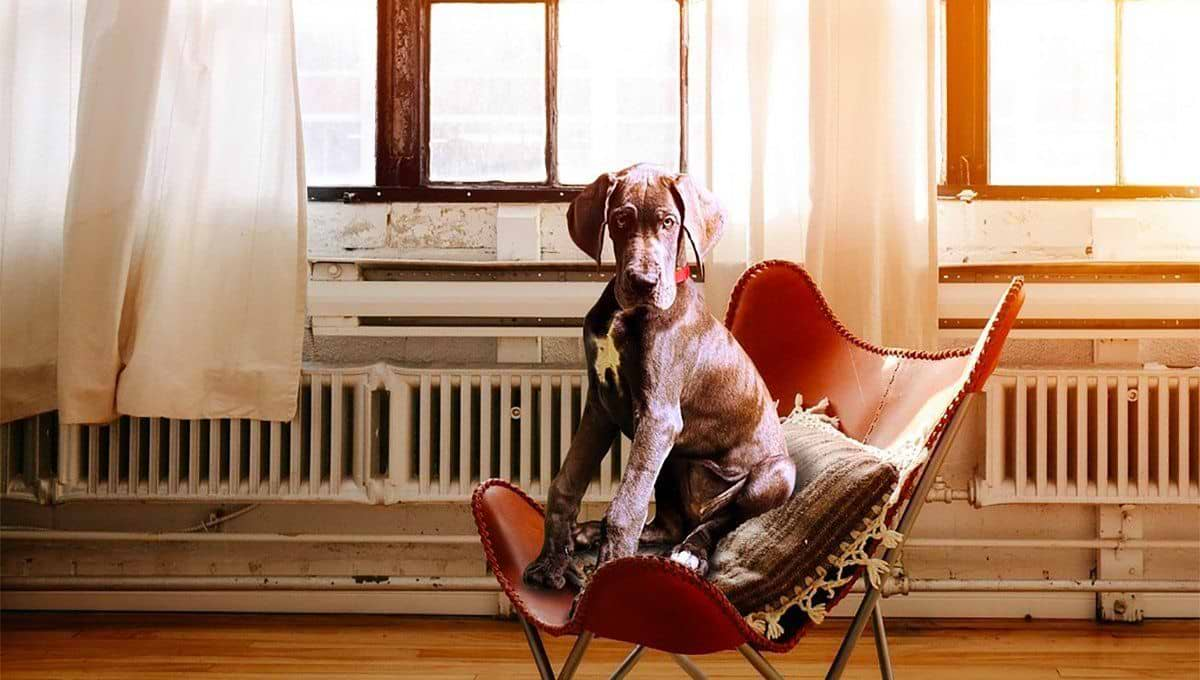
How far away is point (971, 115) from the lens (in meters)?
2.21

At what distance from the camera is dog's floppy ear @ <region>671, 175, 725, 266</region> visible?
1093 mm

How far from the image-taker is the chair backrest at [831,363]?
1277 millimetres

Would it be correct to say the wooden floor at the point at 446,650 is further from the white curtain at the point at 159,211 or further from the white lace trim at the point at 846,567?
the white lace trim at the point at 846,567

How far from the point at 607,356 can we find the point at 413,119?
130 centimetres

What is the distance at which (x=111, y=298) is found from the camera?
196 cm

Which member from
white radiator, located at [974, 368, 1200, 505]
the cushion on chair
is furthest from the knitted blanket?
white radiator, located at [974, 368, 1200, 505]

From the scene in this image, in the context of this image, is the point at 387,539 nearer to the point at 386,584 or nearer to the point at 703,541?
the point at 386,584

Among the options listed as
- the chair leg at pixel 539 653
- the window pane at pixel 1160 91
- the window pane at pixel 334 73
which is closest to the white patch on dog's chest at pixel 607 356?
the chair leg at pixel 539 653

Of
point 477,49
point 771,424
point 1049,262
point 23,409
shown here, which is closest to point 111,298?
point 23,409

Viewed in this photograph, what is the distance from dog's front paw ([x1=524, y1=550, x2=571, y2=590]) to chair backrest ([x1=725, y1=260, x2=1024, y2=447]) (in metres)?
0.43

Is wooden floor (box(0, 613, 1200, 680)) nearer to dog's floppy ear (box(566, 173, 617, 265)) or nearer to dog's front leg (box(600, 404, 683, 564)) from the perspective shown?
dog's front leg (box(600, 404, 683, 564))

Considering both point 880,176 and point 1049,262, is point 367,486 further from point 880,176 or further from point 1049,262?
point 1049,262

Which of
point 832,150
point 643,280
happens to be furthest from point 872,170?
point 643,280

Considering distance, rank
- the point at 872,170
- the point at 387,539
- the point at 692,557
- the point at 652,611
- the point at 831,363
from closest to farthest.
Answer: the point at 652,611 → the point at 692,557 → the point at 831,363 → the point at 872,170 → the point at 387,539
